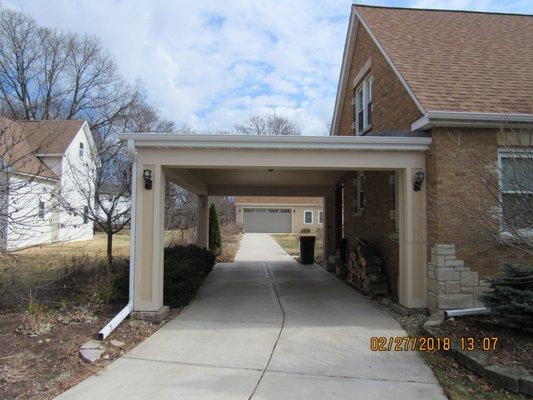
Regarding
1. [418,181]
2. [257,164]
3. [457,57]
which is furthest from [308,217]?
[257,164]

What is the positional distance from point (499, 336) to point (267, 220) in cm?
3724

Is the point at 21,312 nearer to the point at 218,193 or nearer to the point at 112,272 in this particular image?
the point at 112,272

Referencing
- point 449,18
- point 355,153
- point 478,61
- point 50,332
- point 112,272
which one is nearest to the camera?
point 50,332

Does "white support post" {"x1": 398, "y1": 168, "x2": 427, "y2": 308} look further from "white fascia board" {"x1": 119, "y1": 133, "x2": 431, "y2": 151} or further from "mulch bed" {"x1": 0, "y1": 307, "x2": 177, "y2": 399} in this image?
"mulch bed" {"x1": 0, "y1": 307, "x2": 177, "y2": 399}

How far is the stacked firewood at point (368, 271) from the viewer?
29.7ft

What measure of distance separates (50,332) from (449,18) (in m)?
12.6

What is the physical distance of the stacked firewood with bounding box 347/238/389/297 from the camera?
9047 millimetres

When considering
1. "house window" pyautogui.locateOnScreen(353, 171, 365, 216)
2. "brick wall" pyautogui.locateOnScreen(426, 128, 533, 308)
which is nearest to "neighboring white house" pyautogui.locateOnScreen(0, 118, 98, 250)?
"house window" pyautogui.locateOnScreen(353, 171, 365, 216)

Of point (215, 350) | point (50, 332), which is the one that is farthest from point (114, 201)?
point (215, 350)

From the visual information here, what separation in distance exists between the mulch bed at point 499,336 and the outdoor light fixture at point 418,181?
2.24 m

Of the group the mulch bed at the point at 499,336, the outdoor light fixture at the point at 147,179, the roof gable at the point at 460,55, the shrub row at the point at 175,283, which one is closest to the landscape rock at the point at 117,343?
the shrub row at the point at 175,283

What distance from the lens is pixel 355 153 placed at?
25.6 ft

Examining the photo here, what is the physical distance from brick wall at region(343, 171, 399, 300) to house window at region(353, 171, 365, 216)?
186 mm

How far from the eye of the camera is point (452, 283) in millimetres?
7375
